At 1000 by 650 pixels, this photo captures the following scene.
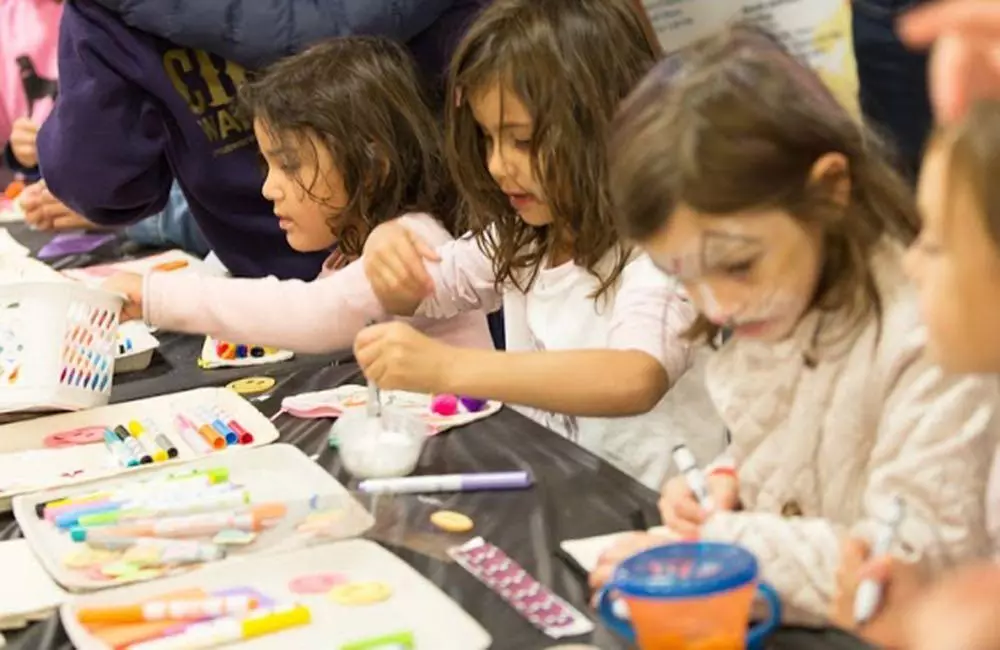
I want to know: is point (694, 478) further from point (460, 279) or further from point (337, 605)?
point (460, 279)

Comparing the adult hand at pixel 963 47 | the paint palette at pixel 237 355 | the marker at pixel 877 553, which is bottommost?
the paint palette at pixel 237 355

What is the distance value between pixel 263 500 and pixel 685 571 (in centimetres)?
47

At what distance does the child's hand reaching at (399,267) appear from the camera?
1.56 metres

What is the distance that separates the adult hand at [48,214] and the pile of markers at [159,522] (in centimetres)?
135

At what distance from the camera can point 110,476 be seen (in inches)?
49.4

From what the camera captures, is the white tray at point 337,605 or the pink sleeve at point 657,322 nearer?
the white tray at point 337,605

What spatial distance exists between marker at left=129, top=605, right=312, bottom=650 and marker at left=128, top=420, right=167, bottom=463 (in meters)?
0.36

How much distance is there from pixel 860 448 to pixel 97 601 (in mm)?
568

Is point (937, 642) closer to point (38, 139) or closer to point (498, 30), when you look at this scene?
point (498, 30)

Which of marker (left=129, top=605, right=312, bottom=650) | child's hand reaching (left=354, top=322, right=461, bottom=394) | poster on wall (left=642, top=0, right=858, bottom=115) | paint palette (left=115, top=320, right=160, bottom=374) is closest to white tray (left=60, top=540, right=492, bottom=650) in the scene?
marker (left=129, top=605, right=312, bottom=650)

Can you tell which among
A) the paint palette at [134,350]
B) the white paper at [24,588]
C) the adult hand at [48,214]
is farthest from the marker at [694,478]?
the adult hand at [48,214]

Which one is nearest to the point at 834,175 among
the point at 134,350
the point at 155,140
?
the point at 134,350

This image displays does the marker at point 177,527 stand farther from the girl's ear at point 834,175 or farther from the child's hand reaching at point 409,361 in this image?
the girl's ear at point 834,175

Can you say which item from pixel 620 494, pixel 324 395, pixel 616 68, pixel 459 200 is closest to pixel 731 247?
pixel 620 494
